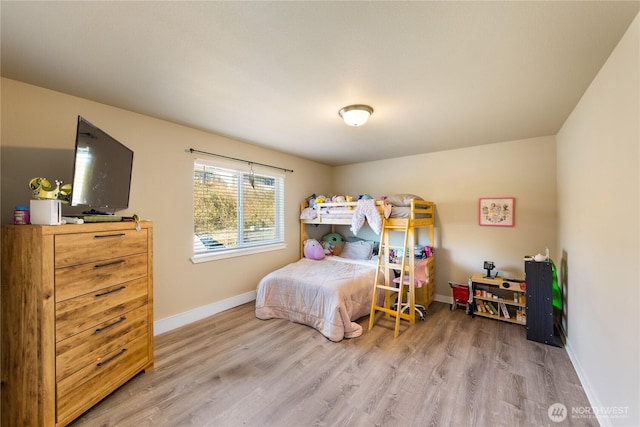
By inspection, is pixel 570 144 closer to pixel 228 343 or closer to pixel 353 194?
pixel 353 194

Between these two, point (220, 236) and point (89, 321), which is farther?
point (220, 236)

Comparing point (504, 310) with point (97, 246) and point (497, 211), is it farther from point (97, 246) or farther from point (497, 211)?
point (97, 246)

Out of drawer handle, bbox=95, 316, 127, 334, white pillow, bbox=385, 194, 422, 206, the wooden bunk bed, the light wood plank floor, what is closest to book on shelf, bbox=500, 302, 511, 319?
the light wood plank floor

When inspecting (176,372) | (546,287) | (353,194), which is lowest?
(176,372)

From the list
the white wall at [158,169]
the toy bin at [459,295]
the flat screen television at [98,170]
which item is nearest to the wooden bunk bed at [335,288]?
the toy bin at [459,295]

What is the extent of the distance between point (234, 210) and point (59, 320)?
2120 mm

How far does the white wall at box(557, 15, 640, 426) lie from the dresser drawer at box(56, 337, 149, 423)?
3.07 metres

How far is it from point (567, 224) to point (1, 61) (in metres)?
4.79

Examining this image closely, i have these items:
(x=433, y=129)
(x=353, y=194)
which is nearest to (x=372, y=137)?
(x=433, y=129)

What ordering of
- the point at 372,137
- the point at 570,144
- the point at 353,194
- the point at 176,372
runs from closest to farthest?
the point at 176,372, the point at 570,144, the point at 372,137, the point at 353,194

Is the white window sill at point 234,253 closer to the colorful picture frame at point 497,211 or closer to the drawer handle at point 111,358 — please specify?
the drawer handle at point 111,358

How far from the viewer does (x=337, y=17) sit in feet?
4.09

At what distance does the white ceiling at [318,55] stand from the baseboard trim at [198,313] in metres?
2.20

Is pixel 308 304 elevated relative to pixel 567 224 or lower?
lower
